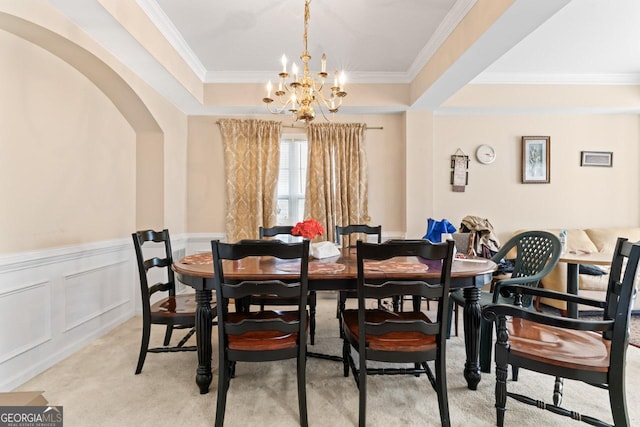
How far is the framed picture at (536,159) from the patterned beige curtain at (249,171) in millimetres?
3342

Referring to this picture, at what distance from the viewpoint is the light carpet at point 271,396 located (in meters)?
1.79

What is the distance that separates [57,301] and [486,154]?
4905mm

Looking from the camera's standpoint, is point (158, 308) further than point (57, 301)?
No

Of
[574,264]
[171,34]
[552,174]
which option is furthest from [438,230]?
[171,34]

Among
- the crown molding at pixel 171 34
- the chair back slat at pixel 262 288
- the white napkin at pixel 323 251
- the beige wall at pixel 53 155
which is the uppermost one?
the crown molding at pixel 171 34

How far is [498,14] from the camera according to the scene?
217 cm

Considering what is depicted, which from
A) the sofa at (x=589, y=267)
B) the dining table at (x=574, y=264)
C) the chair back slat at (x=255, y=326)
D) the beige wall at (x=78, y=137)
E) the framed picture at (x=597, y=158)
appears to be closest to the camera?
the chair back slat at (x=255, y=326)

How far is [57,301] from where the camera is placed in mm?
2445

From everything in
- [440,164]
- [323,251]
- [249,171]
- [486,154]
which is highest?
[486,154]

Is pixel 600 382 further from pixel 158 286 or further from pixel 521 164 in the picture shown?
pixel 521 164

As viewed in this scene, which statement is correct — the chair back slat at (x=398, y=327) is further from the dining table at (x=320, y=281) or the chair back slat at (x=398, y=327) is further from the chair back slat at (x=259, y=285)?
the chair back slat at (x=259, y=285)

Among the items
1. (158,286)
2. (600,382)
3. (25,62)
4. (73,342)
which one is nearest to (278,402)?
(158,286)

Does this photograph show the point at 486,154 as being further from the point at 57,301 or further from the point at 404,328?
the point at 57,301

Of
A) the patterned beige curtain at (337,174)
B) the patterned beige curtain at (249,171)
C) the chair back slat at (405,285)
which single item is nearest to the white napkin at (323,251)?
the chair back slat at (405,285)
